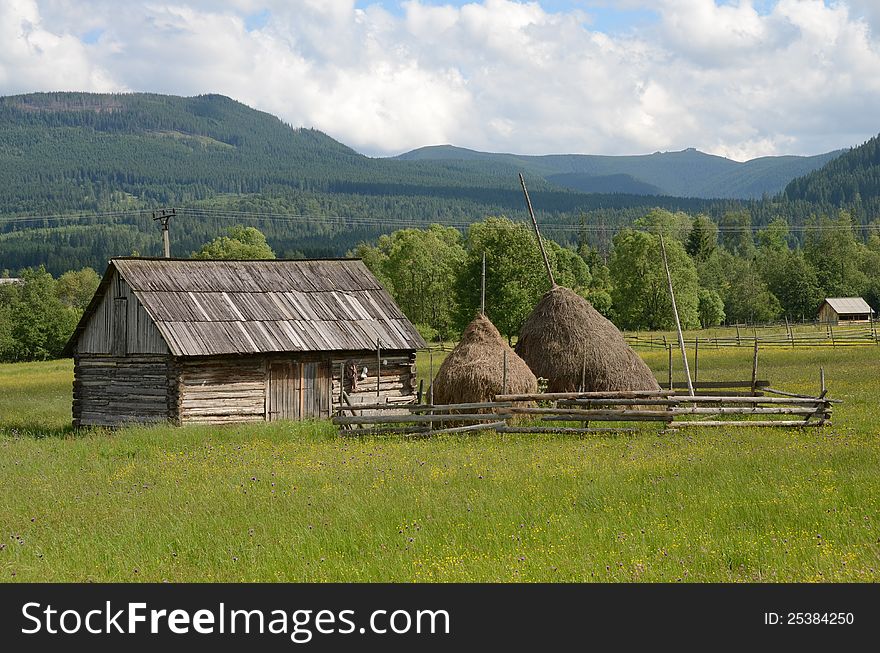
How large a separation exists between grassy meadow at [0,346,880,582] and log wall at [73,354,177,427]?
185 inches

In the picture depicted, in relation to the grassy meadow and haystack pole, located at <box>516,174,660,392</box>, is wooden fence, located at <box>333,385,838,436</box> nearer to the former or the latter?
the grassy meadow

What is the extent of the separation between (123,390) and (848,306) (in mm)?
79734

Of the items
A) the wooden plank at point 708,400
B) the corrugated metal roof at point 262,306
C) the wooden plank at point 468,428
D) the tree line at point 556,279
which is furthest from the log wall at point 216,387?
the tree line at point 556,279

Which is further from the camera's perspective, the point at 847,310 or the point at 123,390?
the point at 847,310

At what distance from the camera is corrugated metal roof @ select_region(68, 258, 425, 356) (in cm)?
2681

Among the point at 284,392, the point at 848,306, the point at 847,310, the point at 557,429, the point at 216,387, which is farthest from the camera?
the point at 848,306

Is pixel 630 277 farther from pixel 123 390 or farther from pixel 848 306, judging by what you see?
pixel 123 390

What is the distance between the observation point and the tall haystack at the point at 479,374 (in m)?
24.0

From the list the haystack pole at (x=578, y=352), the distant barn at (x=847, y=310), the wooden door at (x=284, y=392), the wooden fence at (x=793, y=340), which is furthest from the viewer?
the distant barn at (x=847, y=310)

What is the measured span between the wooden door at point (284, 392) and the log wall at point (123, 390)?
8.40 ft

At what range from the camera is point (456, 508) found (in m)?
13.5

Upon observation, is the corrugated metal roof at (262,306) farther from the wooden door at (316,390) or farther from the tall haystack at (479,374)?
the tall haystack at (479,374)

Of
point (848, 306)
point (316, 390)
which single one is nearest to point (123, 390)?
point (316, 390)
